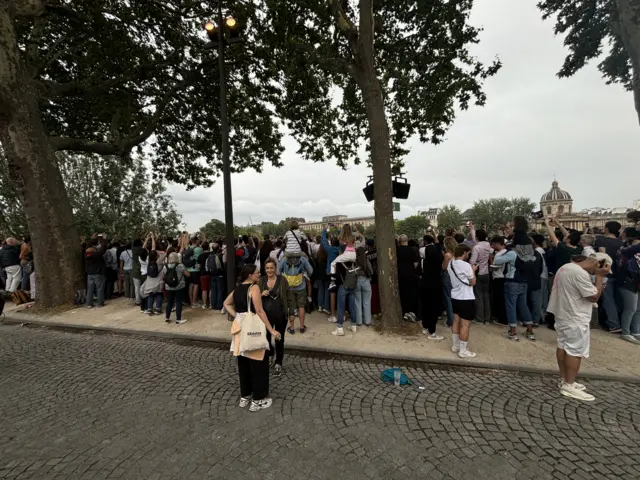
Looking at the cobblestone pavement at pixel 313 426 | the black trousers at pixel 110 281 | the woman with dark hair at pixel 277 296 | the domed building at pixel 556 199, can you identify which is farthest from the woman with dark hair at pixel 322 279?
the domed building at pixel 556 199

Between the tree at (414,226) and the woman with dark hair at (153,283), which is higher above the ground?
the tree at (414,226)

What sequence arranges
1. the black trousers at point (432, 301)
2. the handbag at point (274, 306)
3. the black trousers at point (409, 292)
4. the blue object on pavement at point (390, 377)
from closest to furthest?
the handbag at point (274, 306), the blue object on pavement at point (390, 377), the black trousers at point (432, 301), the black trousers at point (409, 292)

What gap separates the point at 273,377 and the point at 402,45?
810 cm

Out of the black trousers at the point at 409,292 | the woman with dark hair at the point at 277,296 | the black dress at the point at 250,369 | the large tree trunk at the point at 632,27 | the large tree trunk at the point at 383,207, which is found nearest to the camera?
the black dress at the point at 250,369

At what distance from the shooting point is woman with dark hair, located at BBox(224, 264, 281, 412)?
10.3ft

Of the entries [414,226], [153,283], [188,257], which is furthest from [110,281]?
[414,226]

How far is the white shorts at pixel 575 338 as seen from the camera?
3.30 metres

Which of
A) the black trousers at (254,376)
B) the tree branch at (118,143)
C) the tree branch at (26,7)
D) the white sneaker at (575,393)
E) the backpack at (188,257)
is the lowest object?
the white sneaker at (575,393)

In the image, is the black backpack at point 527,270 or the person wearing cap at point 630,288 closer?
the person wearing cap at point 630,288

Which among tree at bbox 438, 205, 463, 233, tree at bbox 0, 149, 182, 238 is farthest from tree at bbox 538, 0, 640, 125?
tree at bbox 438, 205, 463, 233

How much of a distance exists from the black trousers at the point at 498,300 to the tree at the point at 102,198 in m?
19.9

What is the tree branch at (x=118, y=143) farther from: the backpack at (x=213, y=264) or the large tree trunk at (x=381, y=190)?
the large tree trunk at (x=381, y=190)

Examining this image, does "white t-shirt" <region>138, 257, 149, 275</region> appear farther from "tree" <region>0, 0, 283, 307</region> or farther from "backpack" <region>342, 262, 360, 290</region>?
"backpack" <region>342, 262, 360, 290</region>

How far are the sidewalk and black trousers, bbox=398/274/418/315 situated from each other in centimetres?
67
